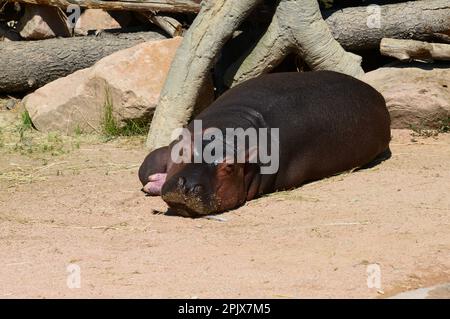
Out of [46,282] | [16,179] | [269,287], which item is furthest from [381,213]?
[16,179]

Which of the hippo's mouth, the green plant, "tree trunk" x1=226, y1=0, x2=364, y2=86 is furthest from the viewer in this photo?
the green plant

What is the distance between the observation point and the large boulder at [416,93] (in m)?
9.28

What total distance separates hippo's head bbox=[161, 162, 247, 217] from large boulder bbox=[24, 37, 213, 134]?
6.50 ft

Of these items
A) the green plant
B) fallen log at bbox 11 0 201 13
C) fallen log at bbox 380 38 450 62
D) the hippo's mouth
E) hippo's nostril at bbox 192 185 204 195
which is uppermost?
fallen log at bbox 380 38 450 62

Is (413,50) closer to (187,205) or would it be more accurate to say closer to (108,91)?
(108,91)

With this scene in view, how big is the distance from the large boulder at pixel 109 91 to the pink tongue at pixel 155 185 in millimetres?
1669

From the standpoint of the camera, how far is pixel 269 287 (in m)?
5.44

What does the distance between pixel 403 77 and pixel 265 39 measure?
4.22ft

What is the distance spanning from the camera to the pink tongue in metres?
7.76

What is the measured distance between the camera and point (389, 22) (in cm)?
970

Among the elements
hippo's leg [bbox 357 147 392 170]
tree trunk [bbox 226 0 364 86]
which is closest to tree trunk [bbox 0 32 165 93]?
tree trunk [bbox 226 0 364 86]

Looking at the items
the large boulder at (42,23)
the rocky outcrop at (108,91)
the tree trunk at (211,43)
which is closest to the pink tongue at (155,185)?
the tree trunk at (211,43)

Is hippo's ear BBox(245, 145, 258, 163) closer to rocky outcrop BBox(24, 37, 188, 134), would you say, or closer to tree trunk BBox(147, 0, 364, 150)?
tree trunk BBox(147, 0, 364, 150)

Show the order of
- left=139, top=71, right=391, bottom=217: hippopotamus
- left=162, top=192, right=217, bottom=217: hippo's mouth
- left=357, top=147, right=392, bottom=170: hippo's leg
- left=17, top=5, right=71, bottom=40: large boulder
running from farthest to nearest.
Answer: left=17, top=5, right=71, bottom=40: large boulder → left=357, top=147, right=392, bottom=170: hippo's leg → left=139, top=71, right=391, bottom=217: hippopotamus → left=162, top=192, right=217, bottom=217: hippo's mouth
